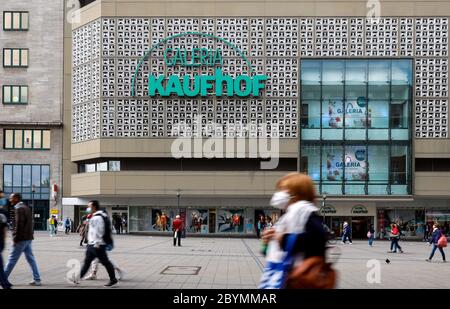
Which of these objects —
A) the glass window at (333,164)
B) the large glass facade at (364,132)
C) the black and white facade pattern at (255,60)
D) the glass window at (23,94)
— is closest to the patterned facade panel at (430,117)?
the black and white facade pattern at (255,60)

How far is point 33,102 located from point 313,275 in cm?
6101

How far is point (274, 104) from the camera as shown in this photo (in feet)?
193

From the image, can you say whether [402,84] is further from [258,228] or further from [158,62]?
[158,62]

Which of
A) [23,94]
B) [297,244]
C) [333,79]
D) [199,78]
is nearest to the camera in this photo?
[297,244]

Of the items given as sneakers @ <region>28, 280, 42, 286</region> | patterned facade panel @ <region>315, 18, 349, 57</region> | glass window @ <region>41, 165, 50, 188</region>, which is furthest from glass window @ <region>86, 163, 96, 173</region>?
sneakers @ <region>28, 280, 42, 286</region>

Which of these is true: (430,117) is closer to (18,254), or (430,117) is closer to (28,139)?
(28,139)

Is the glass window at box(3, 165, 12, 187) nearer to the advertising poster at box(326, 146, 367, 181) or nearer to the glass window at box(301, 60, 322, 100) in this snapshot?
the glass window at box(301, 60, 322, 100)

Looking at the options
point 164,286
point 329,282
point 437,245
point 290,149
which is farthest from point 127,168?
point 329,282

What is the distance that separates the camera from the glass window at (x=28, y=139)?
6341 cm

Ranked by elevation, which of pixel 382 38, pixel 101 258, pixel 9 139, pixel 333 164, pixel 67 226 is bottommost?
pixel 67 226

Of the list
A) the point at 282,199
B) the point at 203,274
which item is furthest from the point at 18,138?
the point at 282,199

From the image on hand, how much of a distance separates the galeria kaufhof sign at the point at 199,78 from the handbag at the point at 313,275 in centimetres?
5311

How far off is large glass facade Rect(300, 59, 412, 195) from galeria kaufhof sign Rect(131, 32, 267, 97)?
648 cm

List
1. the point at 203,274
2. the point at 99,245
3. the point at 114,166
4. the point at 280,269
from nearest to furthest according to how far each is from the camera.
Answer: the point at 280,269 → the point at 99,245 → the point at 203,274 → the point at 114,166
